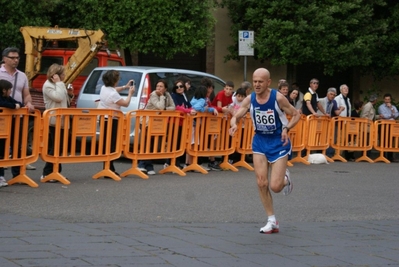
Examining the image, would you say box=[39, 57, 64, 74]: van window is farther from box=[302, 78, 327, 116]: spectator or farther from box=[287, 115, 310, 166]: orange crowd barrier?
box=[287, 115, 310, 166]: orange crowd barrier

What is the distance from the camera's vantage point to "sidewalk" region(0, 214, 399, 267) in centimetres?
783

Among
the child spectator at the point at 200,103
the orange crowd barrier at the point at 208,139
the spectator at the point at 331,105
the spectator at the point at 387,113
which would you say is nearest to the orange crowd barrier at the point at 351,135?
the spectator at the point at 331,105

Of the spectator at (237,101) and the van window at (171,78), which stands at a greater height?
the van window at (171,78)

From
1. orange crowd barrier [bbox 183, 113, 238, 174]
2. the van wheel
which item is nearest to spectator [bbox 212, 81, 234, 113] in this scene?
orange crowd barrier [bbox 183, 113, 238, 174]

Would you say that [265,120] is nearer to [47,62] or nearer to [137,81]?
[137,81]

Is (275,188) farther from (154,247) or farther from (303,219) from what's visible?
(154,247)

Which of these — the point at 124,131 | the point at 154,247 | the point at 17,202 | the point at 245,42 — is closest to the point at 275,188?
the point at 154,247

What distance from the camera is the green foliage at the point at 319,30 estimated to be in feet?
98.3

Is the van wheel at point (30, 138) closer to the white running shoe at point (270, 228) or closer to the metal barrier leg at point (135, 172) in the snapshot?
the metal barrier leg at point (135, 172)

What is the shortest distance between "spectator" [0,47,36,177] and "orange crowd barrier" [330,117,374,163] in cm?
985

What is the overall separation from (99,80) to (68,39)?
497 cm

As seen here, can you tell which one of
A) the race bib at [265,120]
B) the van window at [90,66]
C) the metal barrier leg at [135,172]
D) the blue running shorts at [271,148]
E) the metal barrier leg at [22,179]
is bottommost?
the metal barrier leg at [22,179]

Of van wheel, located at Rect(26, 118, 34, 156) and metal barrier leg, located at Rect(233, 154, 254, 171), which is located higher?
van wheel, located at Rect(26, 118, 34, 156)

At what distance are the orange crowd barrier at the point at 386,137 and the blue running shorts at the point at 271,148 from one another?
519 inches
